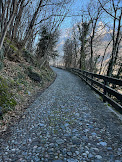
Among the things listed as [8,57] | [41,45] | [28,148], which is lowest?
[28,148]

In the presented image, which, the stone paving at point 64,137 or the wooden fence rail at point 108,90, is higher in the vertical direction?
the wooden fence rail at point 108,90

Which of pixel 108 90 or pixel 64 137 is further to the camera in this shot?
pixel 108 90

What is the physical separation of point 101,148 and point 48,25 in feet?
63.6

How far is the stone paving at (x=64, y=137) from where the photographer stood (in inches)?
111

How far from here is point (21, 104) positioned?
597 centimetres

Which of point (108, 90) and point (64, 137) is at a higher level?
point (108, 90)

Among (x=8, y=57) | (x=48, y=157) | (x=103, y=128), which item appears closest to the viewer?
(x=48, y=157)

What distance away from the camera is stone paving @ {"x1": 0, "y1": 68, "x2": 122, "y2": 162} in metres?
2.81

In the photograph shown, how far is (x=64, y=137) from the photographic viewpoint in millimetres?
3545

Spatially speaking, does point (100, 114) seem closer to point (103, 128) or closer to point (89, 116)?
point (89, 116)

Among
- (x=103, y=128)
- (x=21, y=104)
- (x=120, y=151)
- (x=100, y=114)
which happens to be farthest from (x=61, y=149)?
(x=21, y=104)

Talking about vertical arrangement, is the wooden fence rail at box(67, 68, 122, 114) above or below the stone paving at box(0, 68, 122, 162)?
above

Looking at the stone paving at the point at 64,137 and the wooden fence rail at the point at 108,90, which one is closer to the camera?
the stone paving at the point at 64,137

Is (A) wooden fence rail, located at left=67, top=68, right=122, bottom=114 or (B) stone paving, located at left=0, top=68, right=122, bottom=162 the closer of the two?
(B) stone paving, located at left=0, top=68, right=122, bottom=162
